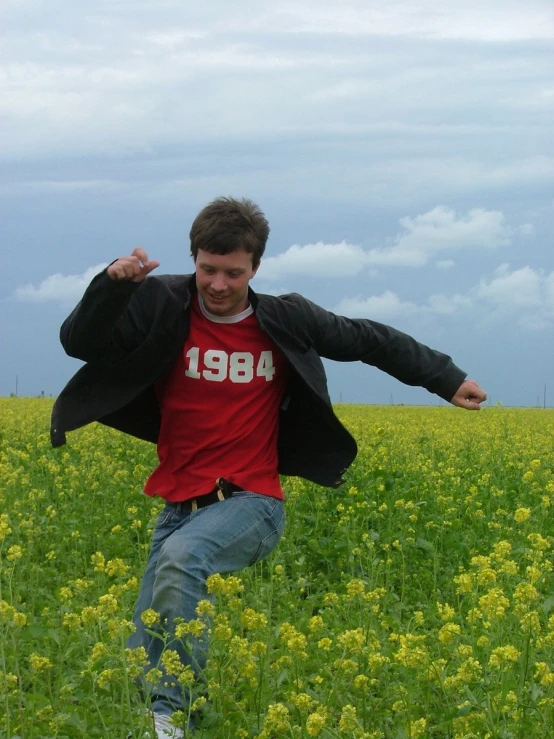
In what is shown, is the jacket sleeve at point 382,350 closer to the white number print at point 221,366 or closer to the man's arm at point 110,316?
the white number print at point 221,366

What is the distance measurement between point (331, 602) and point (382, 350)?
1.63 metres

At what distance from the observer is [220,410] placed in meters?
5.00

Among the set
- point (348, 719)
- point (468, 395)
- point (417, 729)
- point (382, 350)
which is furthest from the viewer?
point (468, 395)

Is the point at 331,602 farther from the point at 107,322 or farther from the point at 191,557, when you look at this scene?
the point at 107,322

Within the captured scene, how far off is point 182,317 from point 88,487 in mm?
5455

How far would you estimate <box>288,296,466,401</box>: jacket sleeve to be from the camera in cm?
548

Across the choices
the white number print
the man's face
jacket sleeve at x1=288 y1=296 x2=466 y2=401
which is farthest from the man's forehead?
jacket sleeve at x1=288 y1=296 x2=466 y2=401

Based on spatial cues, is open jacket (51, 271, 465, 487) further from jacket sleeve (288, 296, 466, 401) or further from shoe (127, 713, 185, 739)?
shoe (127, 713, 185, 739)

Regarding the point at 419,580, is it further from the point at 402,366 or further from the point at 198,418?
the point at 198,418

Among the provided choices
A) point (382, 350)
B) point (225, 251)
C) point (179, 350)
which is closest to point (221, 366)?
point (179, 350)

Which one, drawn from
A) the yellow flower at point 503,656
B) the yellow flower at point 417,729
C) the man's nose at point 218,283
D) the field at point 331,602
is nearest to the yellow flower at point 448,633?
the field at point 331,602

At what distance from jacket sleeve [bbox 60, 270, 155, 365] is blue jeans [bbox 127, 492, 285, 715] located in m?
0.79

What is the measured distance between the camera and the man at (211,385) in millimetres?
4750

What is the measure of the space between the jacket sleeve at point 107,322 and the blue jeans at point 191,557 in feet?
2.58
